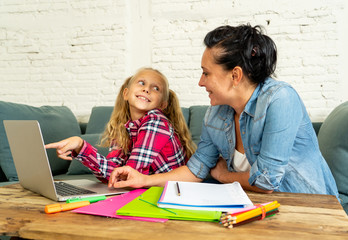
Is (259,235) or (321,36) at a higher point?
(321,36)

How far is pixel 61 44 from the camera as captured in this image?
3053 millimetres

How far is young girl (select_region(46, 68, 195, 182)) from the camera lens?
141 centimetres

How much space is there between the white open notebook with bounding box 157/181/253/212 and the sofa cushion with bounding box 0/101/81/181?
4.76ft

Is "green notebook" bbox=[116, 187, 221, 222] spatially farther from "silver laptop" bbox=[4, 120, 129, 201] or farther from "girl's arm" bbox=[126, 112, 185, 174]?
"girl's arm" bbox=[126, 112, 185, 174]

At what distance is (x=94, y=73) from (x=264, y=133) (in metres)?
2.17

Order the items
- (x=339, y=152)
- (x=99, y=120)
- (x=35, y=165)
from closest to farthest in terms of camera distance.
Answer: (x=35, y=165) → (x=339, y=152) → (x=99, y=120)

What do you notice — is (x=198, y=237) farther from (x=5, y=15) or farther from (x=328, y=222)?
(x=5, y=15)

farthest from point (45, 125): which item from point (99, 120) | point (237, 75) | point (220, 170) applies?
point (237, 75)

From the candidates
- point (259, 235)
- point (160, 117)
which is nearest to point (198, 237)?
point (259, 235)

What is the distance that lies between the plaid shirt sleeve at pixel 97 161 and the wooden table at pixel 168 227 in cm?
41

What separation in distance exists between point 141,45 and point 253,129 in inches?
74.8

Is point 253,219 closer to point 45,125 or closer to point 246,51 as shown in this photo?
point 246,51

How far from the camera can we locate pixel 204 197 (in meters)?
0.90

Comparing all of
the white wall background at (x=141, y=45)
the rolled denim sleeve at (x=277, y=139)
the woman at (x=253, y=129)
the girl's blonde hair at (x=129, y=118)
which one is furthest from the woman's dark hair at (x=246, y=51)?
the white wall background at (x=141, y=45)
